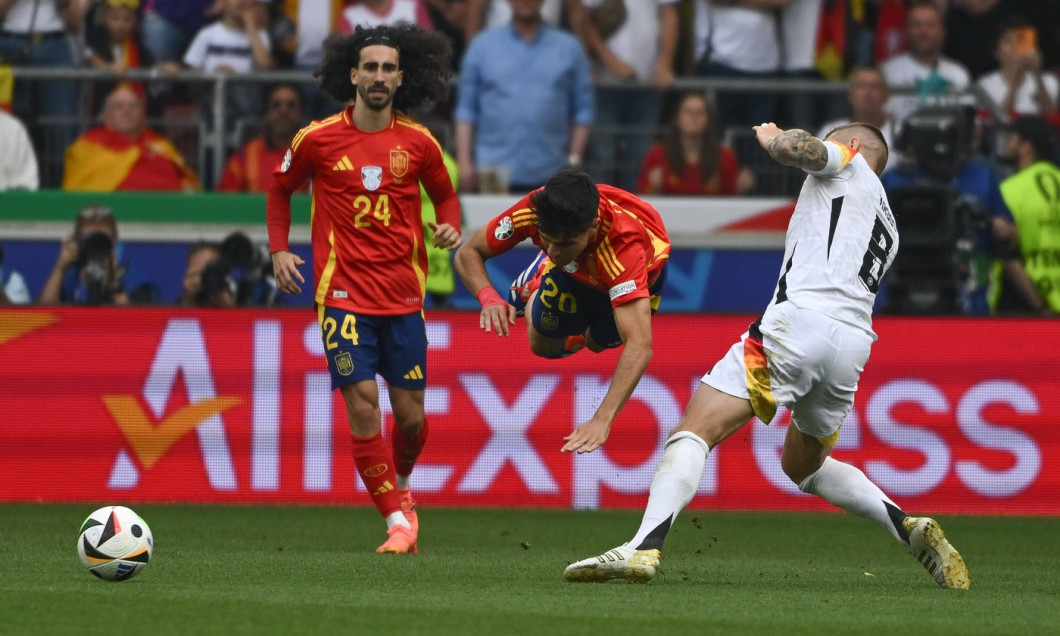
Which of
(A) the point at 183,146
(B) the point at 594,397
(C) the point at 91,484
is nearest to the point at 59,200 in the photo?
(A) the point at 183,146

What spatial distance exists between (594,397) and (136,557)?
550 cm

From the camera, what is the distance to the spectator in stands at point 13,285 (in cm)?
1305

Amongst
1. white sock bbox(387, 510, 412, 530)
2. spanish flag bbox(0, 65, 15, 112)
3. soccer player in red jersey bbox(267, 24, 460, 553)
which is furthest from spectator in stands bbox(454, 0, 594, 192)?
white sock bbox(387, 510, 412, 530)

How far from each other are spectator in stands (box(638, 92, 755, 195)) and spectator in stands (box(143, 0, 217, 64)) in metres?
4.07

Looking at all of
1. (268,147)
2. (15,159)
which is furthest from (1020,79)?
(15,159)

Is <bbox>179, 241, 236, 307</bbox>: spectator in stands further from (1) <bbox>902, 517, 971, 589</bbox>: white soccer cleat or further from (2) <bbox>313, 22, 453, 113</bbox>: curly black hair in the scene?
(1) <bbox>902, 517, 971, 589</bbox>: white soccer cleat

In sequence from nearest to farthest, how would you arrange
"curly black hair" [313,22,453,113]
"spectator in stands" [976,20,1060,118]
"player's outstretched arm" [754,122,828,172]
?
"player's outstretched arm" [754,122,828,172] < "curly black hair" [313,22,453,113] < "spectator in stands" [976,20,1060,118]

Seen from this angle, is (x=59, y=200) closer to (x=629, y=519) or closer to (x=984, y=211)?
(x=629, y=519)

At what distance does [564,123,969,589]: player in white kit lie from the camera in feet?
22.3

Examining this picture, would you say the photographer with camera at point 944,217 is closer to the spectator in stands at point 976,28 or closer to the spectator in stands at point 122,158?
the spectator in stands at point 976,28

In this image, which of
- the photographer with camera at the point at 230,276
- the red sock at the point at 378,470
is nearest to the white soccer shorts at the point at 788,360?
the red sock at the point at 378,470

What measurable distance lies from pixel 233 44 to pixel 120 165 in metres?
Result: 1.49

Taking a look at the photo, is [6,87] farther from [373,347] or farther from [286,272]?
[373,347]

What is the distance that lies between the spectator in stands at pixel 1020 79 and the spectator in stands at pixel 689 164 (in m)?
2.67
